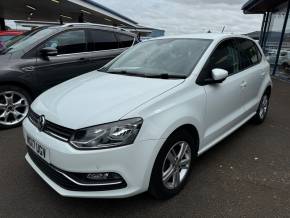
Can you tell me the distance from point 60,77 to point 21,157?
1994 mm

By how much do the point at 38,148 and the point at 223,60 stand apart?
2472mm

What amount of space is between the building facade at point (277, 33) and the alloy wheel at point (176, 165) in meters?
9.28

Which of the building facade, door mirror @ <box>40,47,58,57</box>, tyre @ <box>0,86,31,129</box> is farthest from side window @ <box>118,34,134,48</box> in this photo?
the building facade

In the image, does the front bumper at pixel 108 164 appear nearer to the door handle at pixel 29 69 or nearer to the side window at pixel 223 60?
the side window at pixel 223 60

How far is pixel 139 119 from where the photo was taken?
248cm

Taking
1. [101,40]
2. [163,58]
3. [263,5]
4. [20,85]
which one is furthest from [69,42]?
[263,5]

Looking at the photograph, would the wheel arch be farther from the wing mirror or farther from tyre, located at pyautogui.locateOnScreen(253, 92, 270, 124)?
tyre, located at pyautogui.locateOnScreen(253, 92, 270, 124)

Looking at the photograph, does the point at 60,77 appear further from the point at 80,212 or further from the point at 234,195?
the point at 234,195

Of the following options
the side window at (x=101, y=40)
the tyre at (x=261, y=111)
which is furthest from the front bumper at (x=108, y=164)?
the side window at (x=101, y=40)

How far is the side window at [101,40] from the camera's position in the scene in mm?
A: 6033

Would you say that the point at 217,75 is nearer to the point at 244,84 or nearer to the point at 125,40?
the point at 244,84

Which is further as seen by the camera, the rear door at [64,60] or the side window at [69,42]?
the side window at [69,42]

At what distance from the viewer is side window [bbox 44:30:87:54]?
543cm

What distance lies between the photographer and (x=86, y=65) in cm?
584
